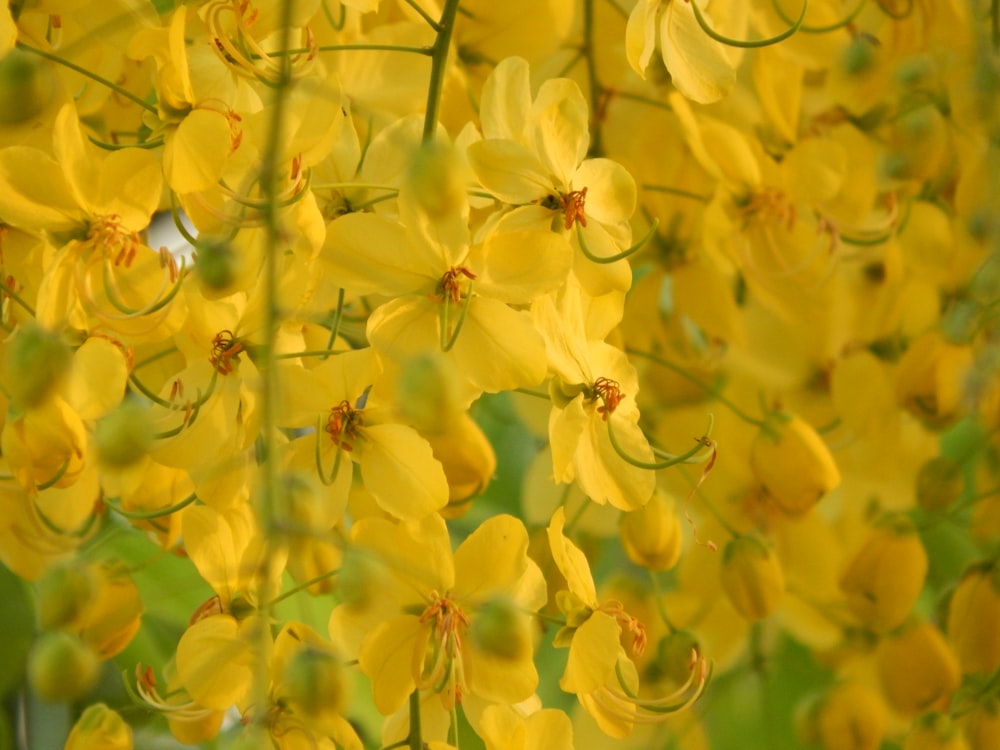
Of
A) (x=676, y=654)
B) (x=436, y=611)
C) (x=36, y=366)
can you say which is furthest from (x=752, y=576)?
(x=36, y=366)

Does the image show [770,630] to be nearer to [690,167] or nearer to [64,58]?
[690,167]

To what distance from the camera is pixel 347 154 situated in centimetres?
38

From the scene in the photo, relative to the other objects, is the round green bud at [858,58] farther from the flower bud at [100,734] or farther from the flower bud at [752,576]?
the flower bud at [100,734]

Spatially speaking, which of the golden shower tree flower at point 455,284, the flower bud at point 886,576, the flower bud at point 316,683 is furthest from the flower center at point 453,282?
the flower bud at point 886,576

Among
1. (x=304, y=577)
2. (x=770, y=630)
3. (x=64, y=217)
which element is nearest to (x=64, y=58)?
(x=64, y=217)

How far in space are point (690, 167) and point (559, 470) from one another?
192mm

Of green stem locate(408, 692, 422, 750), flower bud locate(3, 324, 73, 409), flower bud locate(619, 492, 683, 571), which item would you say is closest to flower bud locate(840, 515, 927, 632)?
flower bud locate(619, 492, 683, 571)

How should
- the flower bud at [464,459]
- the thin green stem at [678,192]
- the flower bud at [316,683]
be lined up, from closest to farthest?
1. the flower bud at [316,683]
2. the flower bud at [464,459]
3. the thin green stem at [678,192]

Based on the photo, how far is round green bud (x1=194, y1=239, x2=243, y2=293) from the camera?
280 mm

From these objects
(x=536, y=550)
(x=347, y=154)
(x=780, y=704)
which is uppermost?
(x=347, y=154)

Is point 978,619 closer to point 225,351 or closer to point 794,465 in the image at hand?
point 794,465

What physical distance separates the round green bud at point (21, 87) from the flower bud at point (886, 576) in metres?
0.33

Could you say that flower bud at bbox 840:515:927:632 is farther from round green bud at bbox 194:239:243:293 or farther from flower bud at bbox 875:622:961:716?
round green bud at bbox 194:239:243:293

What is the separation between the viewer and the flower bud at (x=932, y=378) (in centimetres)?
50
